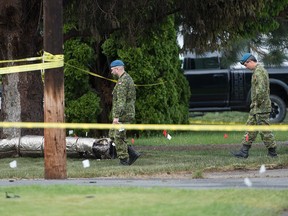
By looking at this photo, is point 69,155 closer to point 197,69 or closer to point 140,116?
point 140,116

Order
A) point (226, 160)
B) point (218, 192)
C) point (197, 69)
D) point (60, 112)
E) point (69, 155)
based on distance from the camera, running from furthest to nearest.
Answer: point (197, 69)
point (69, 155)
point (226, 160)
point (60, 112)
point (218, 192)

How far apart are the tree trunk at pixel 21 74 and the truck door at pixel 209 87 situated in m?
10.1

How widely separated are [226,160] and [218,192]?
5.75 metres

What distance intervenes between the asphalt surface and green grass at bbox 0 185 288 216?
0.92 meters

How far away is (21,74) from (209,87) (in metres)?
10.8

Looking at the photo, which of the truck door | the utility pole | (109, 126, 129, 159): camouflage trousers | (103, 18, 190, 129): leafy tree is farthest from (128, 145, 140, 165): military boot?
the truck door

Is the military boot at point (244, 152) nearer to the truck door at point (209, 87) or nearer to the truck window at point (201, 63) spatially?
the truck door at point (209, 87)

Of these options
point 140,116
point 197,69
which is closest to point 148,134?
point 140,116

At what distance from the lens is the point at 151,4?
19.3 meters

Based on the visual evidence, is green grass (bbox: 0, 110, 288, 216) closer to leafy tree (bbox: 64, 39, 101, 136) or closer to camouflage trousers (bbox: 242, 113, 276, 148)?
camouflage trousers (bbox: 242, 113, 276, 148)

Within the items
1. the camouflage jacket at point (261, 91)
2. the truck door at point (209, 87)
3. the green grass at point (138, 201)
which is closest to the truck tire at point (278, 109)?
the truck door at point (209, 87)

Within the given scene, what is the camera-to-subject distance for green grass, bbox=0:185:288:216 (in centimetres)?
1002

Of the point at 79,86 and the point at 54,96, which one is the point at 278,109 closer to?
the point at 79,86

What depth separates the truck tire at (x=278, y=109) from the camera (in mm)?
30109
